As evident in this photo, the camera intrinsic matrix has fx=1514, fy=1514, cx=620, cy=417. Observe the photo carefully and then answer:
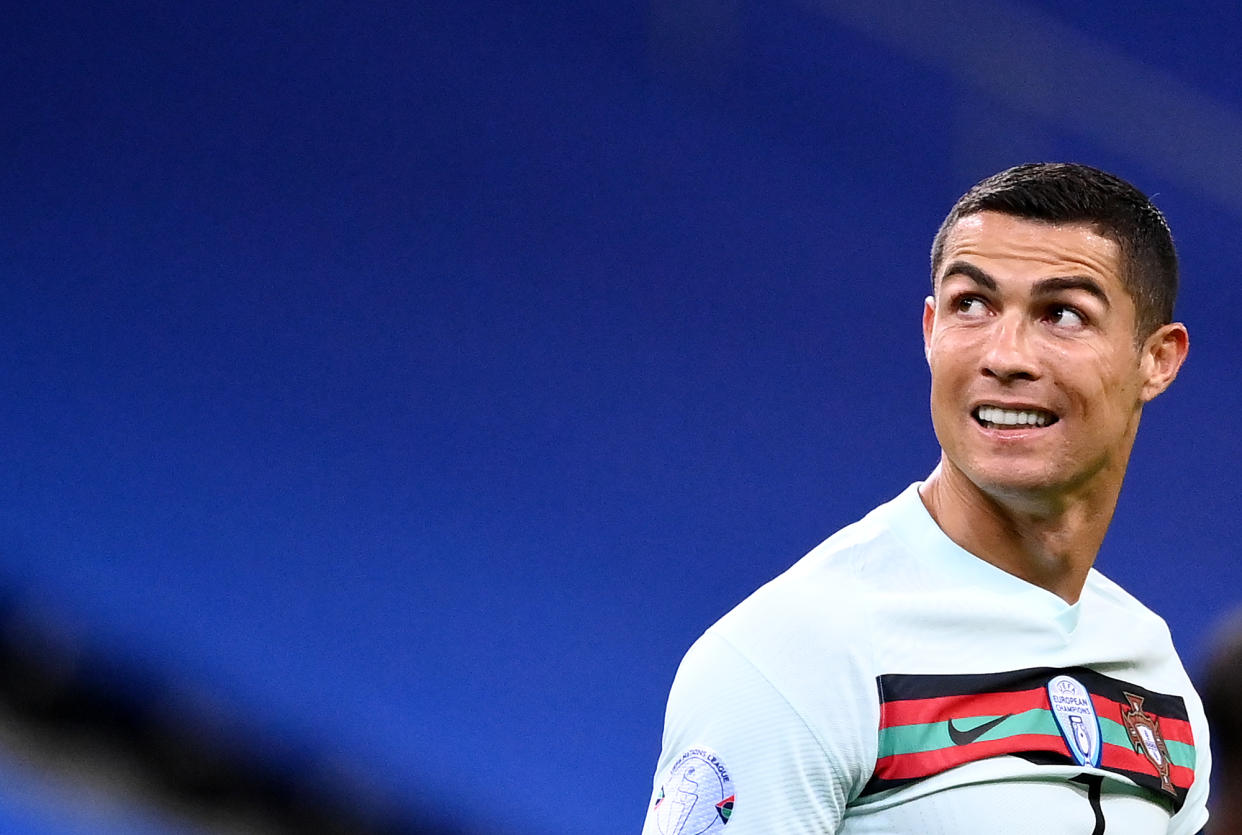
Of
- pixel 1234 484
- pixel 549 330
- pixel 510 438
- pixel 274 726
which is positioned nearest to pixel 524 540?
pixel 510 438

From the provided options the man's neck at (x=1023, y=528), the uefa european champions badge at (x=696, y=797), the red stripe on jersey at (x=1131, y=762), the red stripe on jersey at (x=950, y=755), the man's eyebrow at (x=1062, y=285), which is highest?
the man's eyebrow at (x=1062, y=285)

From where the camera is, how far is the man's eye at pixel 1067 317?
4.90 ft

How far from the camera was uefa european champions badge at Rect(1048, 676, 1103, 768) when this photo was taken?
1.43m

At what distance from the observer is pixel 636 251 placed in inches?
149

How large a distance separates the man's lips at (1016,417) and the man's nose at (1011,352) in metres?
0.03

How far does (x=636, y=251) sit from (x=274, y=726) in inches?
56.8

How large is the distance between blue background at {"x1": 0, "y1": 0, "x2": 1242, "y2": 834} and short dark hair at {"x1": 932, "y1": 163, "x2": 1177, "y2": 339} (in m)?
2.07

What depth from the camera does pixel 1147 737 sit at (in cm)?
155

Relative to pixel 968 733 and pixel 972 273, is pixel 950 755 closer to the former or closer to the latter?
pixel 968 733

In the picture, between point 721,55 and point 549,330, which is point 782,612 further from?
point 721,55

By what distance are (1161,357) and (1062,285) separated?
0.68 feet

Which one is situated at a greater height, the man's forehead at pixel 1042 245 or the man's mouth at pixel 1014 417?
the man's forehead at pixel 1042 245

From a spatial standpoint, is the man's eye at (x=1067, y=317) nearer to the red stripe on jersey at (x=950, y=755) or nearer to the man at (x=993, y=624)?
the man at (x=993, y=624)

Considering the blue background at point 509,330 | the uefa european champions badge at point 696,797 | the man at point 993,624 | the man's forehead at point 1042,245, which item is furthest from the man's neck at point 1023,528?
the blue background at point 509,330
